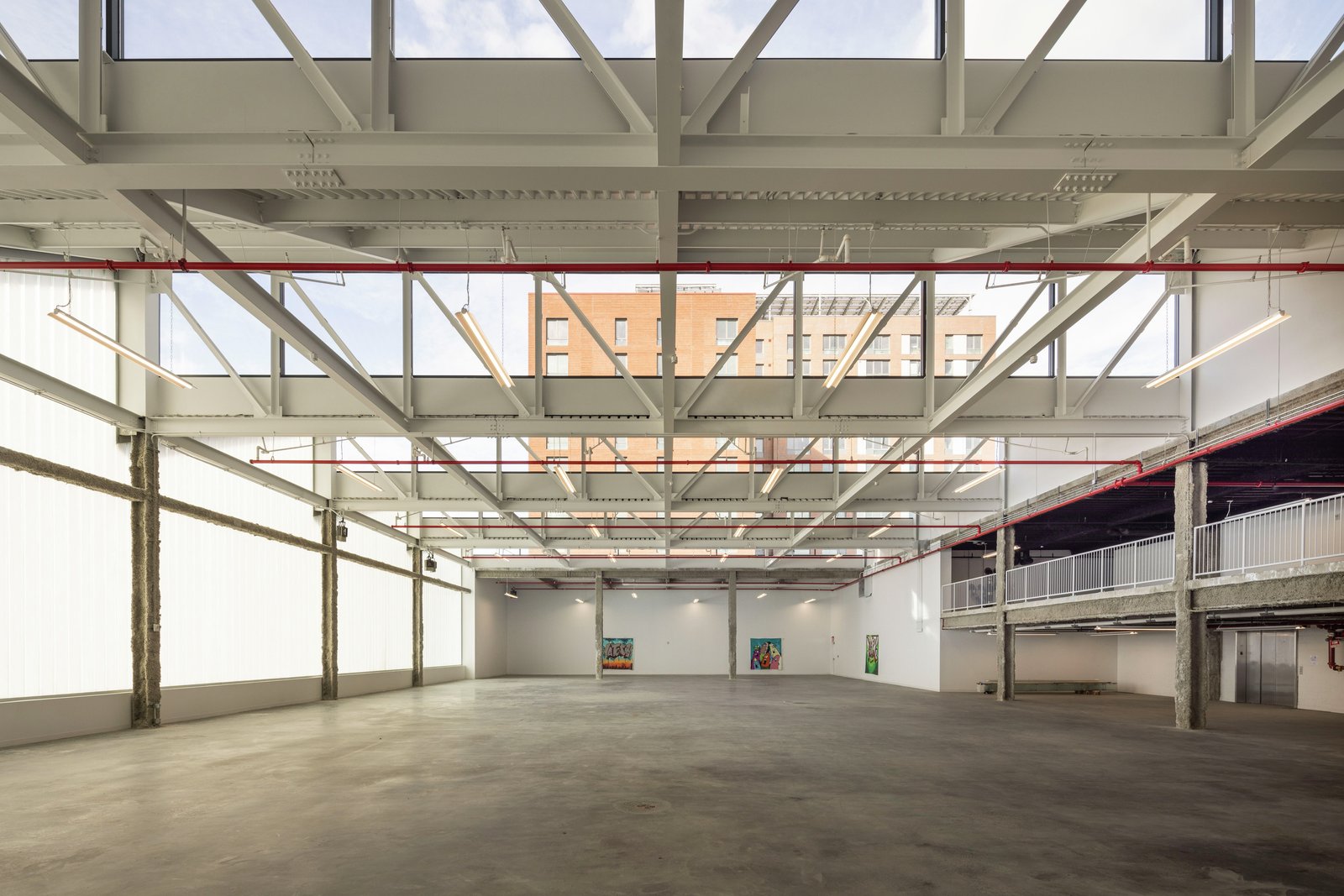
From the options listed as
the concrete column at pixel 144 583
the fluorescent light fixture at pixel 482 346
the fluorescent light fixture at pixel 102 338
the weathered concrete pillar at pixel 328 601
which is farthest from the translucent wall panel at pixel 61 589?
the weathered concrete pillar at pixel 328 601

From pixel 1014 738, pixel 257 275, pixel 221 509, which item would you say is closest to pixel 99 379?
pixel 257 275

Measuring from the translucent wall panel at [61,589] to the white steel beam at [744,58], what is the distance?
13.9 m

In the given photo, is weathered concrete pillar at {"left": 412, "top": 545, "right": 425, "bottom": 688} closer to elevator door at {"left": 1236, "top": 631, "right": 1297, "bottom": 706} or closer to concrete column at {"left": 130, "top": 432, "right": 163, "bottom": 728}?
concrete column at {"left": 130, "top": 432, "right": 163, "bottom": 728}

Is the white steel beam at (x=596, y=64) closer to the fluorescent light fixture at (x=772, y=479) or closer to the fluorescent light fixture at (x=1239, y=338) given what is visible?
the fluorescent light fixture at (x=1239, y=338)

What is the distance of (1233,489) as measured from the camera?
24.4 metres

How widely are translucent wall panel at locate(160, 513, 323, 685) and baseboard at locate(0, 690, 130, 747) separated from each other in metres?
1.84

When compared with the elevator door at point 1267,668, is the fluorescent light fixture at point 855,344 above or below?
above

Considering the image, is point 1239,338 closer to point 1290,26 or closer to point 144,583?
point 1290,26

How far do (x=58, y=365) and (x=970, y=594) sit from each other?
30.1 metres

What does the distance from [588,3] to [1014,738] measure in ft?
52.9

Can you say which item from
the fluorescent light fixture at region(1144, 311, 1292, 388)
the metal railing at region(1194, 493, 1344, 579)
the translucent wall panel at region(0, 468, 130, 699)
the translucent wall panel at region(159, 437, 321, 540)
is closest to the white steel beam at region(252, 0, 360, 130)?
the translucent wall panel at region(0, 468, 130, 699)

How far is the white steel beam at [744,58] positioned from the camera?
7.72m

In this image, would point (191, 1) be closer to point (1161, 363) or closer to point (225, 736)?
point (225, 736)

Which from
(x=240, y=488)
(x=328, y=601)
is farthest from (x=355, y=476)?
(x=328, y=601)
